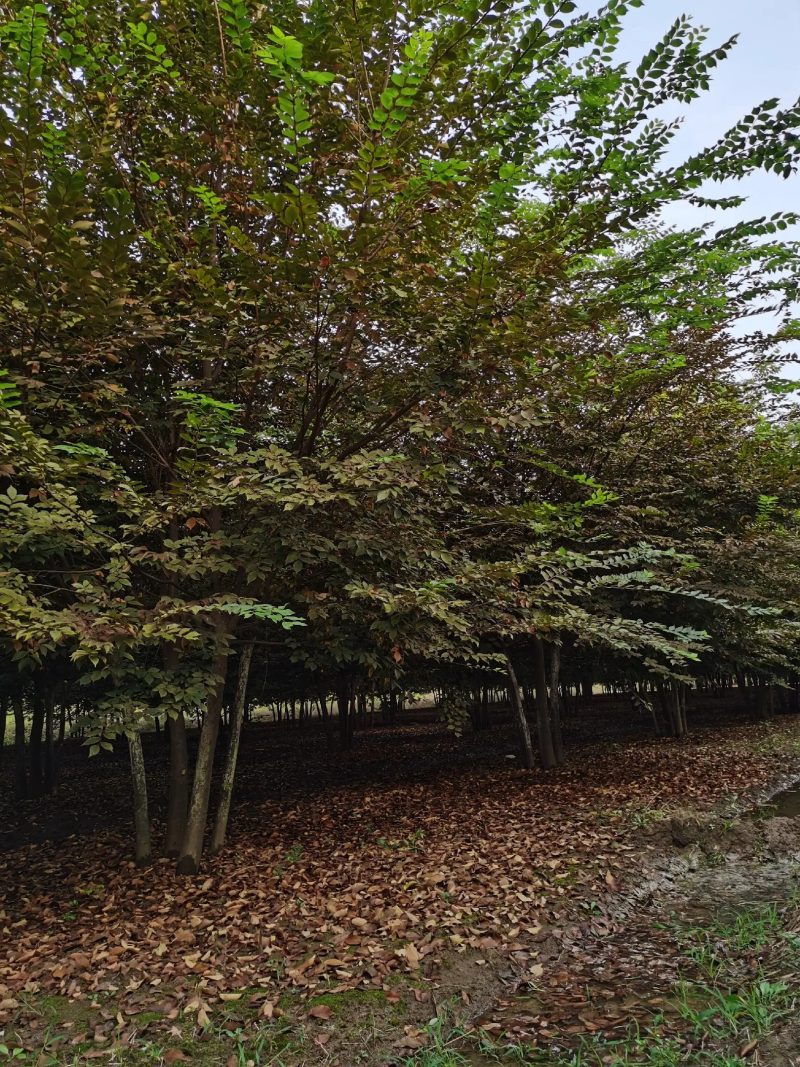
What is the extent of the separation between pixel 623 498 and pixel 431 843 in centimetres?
580

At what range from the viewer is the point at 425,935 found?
190 inches

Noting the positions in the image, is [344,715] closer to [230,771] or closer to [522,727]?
[522,727]

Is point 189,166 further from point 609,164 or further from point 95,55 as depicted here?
point 609,164

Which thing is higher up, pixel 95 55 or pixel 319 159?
pixel 95 55

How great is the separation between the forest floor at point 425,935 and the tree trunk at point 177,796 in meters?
0.26

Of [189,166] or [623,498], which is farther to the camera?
[623,498]

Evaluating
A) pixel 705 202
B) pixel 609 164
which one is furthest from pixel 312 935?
pixel 705 202

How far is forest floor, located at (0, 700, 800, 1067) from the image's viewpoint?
12.2ft

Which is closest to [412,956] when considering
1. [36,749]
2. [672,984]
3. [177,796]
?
[672,984]

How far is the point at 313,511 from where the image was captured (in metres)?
5.23

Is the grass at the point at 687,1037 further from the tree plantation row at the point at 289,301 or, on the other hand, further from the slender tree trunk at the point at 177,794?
the slender tree trunk at the point at 177,794

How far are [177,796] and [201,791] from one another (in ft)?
1.73

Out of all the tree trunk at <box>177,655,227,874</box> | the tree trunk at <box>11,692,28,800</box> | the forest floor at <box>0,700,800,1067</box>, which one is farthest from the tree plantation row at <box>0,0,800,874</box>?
the tree trunk at <box>11,692,28,800</box>

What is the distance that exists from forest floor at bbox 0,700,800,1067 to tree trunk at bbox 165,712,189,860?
10.3 inches
